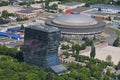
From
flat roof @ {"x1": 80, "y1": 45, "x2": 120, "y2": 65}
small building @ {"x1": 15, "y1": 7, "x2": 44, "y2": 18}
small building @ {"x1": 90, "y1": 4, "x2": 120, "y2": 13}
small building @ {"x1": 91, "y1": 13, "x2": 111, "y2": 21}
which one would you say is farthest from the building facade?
small building @ {"x1": 90, "y1": 4, "x2": 120, "y2": 13}

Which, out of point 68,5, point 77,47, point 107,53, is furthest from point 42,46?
point 68,5

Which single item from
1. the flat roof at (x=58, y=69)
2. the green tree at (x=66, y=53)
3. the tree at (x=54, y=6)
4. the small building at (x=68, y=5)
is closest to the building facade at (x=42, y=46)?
the flat roof at (x=58, y=69)

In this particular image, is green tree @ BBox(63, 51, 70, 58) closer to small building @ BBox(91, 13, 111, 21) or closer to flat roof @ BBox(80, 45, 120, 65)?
flat roof @ BBox(80, 45, 120, 65)

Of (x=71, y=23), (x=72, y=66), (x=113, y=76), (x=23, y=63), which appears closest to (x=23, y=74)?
(x=23, y=63)

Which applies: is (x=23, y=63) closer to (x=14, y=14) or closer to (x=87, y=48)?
(x=87, y=48)

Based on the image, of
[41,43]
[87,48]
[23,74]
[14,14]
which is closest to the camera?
[23,74]

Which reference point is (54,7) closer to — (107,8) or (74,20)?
(107,8)

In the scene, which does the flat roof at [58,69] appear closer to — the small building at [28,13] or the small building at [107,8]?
the small building at [28,13]
